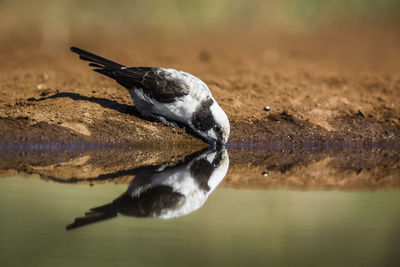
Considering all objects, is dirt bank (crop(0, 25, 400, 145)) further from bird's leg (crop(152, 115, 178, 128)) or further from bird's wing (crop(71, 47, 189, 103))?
bird's wing (crop(71, 47, 189, 103))

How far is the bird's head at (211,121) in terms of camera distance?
7.60 metres

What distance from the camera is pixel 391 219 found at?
478cm

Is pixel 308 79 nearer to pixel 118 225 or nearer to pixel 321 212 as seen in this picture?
pixel 321 212

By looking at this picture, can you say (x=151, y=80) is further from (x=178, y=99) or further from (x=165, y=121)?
(x=165, y=121)

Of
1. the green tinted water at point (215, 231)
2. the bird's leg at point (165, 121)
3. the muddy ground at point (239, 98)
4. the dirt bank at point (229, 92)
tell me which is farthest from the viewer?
the bird's leg at point (165, 121)

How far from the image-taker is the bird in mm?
7629

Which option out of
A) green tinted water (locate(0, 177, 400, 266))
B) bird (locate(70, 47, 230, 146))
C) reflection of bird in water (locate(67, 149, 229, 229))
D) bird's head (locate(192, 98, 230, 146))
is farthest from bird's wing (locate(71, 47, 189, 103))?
green tinted water (locate(0, 177, 400, 266))

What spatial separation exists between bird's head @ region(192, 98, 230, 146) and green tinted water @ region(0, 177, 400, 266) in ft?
6.76

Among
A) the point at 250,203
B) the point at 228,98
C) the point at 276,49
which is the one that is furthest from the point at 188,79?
the point at 276,49

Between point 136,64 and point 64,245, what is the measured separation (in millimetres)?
7934

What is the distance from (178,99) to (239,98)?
188 cm

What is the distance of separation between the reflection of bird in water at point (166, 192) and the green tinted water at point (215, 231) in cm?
11

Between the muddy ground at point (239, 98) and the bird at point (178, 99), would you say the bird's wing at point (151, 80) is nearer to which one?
the bird at point (178, 99)

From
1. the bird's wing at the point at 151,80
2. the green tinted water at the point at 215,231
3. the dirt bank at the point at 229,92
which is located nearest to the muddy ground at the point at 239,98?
the dirt bank at the point at 229,92
